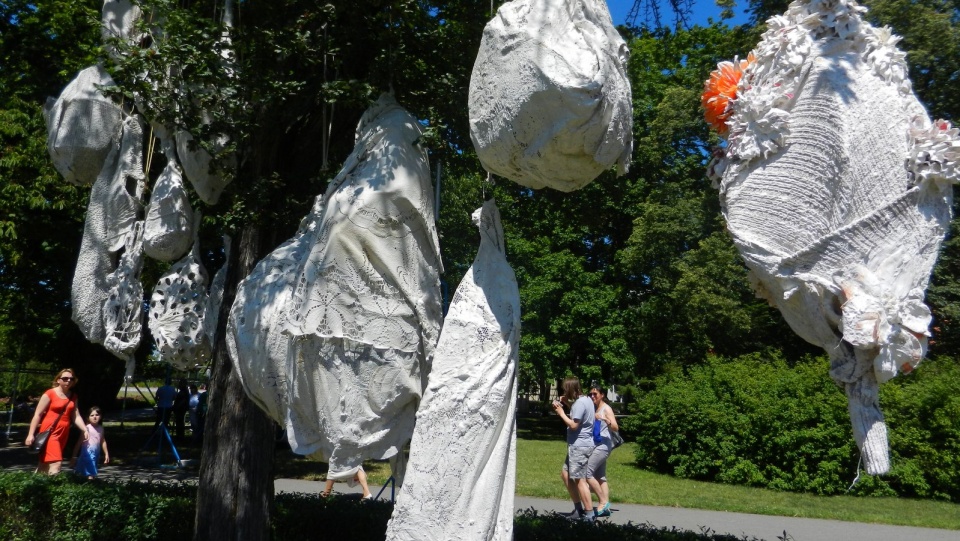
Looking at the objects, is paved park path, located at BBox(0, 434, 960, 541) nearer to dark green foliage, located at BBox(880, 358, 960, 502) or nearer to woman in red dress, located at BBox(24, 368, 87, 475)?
woman in red dress, located at BBox(24, 368, 87, 475)

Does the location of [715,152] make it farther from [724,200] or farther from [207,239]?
[207,239]

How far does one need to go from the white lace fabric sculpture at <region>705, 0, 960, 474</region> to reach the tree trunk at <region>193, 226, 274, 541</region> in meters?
3.12

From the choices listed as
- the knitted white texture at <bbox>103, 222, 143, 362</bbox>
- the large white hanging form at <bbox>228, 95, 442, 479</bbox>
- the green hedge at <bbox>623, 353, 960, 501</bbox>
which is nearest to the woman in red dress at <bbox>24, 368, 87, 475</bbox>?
the knitted white texture at <bbox>103, 222, 143, 362</bbox>

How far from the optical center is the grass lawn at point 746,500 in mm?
10414

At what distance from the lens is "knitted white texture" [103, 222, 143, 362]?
357 centimetres

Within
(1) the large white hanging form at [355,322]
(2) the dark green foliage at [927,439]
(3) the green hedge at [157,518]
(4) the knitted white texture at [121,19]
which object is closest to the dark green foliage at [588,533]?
(3) the green hedge at [157,518]

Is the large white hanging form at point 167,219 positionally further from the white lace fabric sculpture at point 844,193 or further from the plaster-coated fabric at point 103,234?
the white lace fabric sculpture at point 844,193

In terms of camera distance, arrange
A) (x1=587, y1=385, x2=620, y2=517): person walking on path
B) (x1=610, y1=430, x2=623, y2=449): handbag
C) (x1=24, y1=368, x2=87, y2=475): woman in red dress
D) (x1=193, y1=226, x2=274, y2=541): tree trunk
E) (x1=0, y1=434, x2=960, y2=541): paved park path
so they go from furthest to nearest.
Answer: (x1=610, y1=430, x2=623, y2=449): handbag, (x1=587, y1=385, x2=620, y2=517): person walking on path, (x1=0, y1=434, x2=960, y2=541): paved park path, (x1=24, y1=368, x2=87, y2=475): woman in red dress, (x1=193, y1=226, x2=274, y2=541): tree trunk

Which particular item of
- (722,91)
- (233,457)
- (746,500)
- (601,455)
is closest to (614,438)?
(601,455)

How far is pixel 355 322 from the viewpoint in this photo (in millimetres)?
2414

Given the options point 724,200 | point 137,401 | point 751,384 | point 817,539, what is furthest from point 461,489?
point 137,401

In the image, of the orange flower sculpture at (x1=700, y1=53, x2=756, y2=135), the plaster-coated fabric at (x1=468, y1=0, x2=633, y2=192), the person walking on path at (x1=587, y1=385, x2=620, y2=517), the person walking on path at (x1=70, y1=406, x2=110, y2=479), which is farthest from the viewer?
the person walking on path at (x1=70, y1=406, x2=110, y2=479)

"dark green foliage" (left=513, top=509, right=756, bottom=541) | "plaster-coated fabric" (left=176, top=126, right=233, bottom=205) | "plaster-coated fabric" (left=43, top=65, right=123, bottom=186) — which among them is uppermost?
"plaster-coated fabric" (left=43, top=65, right=123, bottom=186)

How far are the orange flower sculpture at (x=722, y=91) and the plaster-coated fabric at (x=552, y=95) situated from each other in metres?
0.26
